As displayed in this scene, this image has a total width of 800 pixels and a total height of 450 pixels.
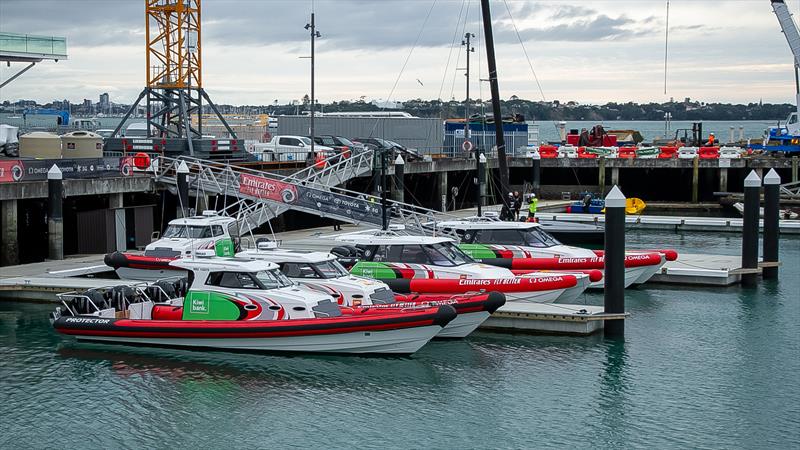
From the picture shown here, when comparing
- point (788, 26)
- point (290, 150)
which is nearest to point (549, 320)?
point (290, 150)

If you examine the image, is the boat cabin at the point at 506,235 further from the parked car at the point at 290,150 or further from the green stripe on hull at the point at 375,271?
the parked car at the point at 290,150

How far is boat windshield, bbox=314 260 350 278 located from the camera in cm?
2459

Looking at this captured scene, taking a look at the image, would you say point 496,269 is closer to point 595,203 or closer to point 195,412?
point 195,412

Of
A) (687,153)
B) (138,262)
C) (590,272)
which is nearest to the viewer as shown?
(590,272)

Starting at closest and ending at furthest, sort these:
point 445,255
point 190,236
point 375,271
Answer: point 375,271, point 445,255, point 190,236

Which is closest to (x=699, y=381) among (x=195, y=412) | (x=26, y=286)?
(x=195, y=412)

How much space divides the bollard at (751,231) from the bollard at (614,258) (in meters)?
9.70

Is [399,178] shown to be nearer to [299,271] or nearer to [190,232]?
[190,232]

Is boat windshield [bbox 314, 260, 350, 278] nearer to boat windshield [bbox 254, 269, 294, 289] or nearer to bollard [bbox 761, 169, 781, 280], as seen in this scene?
boat windshield [bbox 254, 269, 294, 289]

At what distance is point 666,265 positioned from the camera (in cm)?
Answer: 3397

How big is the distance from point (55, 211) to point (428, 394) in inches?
649

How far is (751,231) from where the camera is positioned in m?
33.4

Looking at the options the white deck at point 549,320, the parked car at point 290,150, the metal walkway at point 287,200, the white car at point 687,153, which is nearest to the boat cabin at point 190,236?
the metal walkway at point 287,200

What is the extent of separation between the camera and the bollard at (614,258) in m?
24.6
